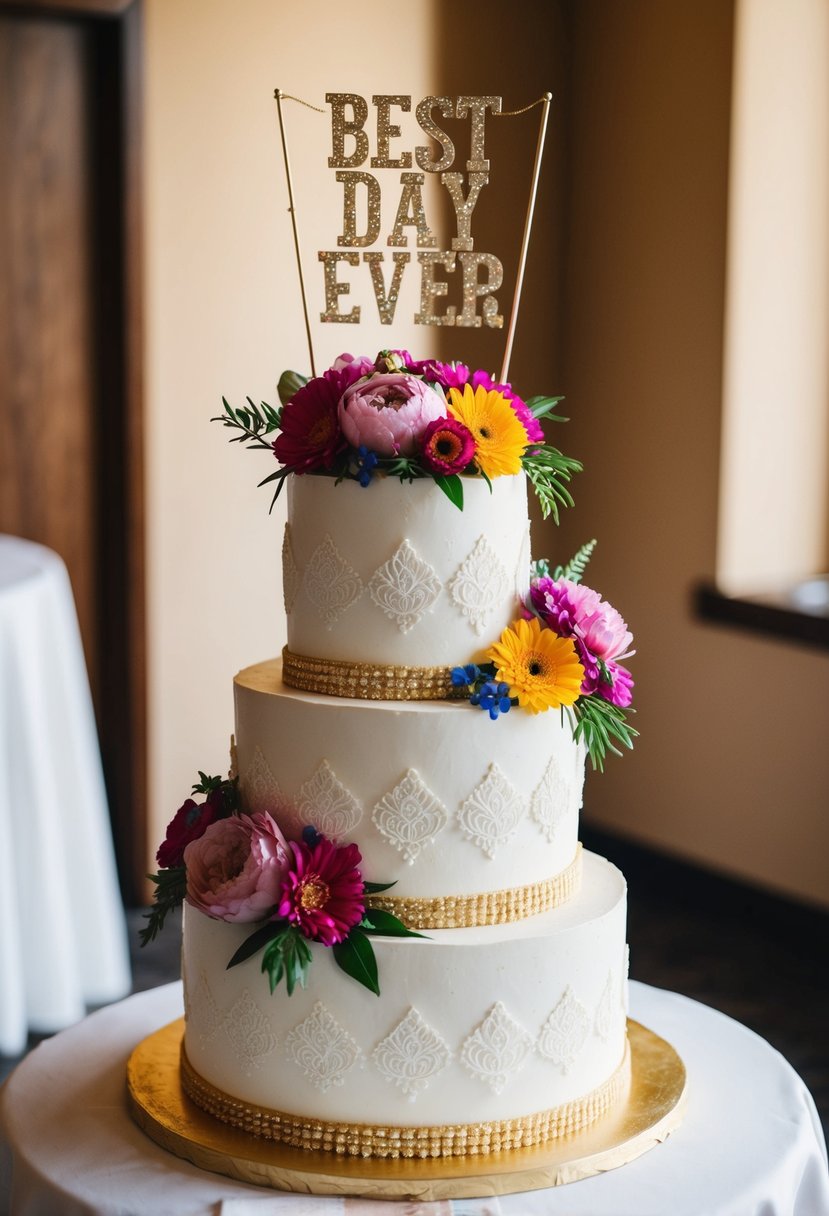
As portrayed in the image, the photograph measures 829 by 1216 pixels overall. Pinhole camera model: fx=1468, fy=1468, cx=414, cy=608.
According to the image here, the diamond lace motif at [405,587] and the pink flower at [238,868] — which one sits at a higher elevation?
the diamond lace motif at [405,587]

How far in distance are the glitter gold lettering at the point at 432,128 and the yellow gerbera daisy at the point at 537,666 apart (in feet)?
1.88

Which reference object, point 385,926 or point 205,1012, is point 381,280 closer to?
point 385,926

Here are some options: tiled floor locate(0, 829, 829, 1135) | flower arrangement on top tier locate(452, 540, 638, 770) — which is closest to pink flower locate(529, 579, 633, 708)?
flower arrangement on top tier locate(452, 540, 638, 770)

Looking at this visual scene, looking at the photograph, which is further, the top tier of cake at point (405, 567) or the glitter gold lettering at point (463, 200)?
the glitter gold lettering at point (463, 200)

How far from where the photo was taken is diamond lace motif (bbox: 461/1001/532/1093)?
151cm

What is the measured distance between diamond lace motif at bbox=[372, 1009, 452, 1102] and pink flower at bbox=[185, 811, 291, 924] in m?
0.18

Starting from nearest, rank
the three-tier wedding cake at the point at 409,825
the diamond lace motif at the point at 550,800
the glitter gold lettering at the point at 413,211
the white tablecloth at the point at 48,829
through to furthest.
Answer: the three-tier wedding cake at the point at 409,825 < the diamond lace motif at the point at 550,800 < the glitter gold lettering at the point at 413,211 < the white tablecloth at the point at 48,829

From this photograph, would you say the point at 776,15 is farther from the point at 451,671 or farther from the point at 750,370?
the point at 451,671

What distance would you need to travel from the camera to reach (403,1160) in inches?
58.8

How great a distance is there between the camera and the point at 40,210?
3.76 meters

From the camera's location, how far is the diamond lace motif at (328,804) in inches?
61.4

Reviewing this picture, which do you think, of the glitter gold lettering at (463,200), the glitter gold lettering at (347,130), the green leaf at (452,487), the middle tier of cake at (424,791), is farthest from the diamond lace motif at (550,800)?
the glitter gold lettering at (347,130)

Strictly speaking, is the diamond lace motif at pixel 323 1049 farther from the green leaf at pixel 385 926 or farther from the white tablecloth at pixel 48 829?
the white tablecloth at pixel 48 829

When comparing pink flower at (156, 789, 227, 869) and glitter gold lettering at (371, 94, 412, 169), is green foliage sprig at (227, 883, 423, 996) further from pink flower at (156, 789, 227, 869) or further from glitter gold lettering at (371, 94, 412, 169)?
glitter gold lettering at (371, 94, 412, 169)
